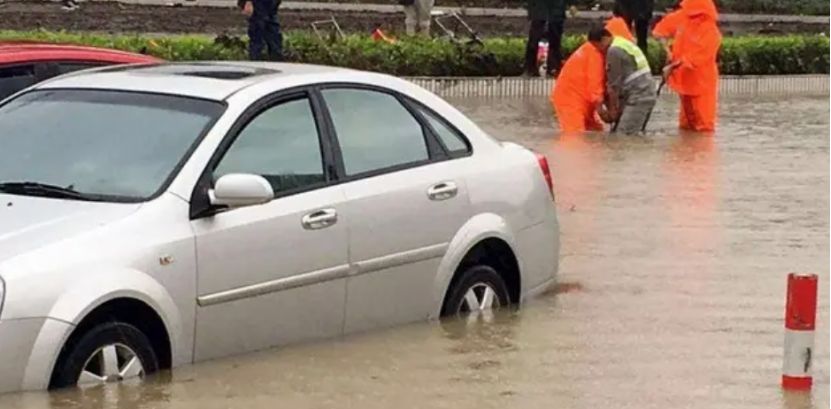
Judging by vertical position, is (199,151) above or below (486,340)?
above

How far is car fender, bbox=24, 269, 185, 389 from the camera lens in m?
6.39

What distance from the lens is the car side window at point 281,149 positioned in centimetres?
748

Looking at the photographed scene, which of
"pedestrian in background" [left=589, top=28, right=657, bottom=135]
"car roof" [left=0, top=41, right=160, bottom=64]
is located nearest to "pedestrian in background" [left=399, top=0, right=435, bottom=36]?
"pedestrian in background" [left=589, top=28, right=657, bottom=135]

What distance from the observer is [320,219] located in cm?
754

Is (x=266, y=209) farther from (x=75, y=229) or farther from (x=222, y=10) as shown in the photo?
(x=222, y=10)

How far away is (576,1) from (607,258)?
25475 millimetres

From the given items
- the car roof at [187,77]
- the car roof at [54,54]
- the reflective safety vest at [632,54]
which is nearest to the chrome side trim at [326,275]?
the car roof at [187,77]

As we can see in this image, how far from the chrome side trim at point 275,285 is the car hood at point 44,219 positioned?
466 mm

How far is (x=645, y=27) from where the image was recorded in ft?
80.7

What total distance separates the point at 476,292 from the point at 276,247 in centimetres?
153

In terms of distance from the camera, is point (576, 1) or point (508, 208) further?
point (576, 1)

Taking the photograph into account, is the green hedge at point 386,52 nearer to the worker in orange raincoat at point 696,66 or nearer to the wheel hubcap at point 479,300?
the worker in orange raincoat at point 696,66

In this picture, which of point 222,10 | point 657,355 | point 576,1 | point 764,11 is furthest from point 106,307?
point 764,11

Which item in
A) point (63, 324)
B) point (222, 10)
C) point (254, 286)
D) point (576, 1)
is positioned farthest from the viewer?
point (576, 1)
